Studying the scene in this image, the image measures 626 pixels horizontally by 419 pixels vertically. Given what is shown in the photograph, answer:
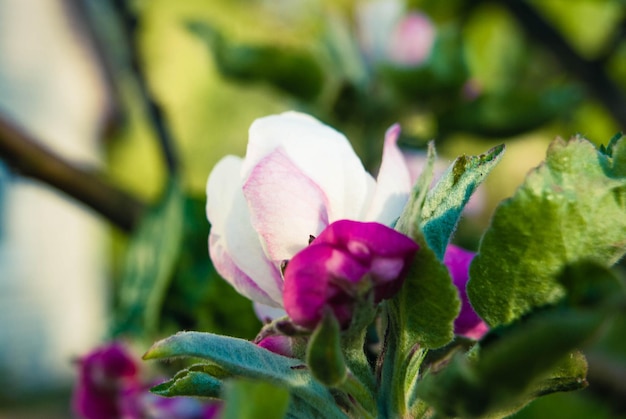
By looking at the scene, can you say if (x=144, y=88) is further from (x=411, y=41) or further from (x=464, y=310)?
(x=464, y=310)

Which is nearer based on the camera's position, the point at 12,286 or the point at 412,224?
the point at 412,224

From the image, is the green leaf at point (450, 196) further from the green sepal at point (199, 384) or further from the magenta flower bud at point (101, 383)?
the magenta flower bud at point (101, 383)

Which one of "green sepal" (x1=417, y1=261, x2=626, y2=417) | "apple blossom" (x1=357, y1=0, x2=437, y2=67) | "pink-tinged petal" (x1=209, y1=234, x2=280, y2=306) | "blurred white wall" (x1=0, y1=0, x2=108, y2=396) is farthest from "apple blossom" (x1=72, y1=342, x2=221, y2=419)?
"blurred white wall" (x1=0, y1=0, x2=108, y2=396)

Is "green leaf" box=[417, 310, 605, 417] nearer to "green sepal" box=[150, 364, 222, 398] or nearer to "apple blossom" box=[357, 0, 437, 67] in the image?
"green sepal" box=[150, 364, 222, 398]

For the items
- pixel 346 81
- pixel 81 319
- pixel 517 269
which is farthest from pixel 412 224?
pixel 81 319

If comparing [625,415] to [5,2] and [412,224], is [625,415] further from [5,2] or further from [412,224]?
[5,2]

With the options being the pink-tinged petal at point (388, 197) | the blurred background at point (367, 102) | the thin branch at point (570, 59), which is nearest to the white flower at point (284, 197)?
the pink-tinged petal at point (388, 197)

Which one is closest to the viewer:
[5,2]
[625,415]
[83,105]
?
[625,415]
